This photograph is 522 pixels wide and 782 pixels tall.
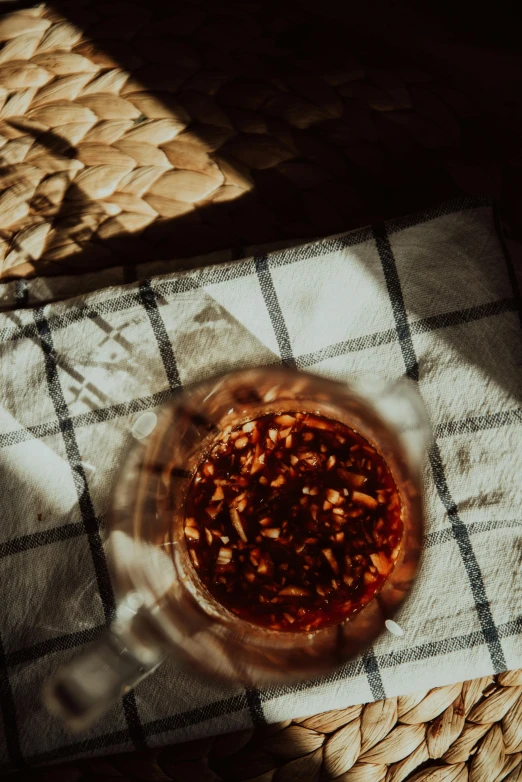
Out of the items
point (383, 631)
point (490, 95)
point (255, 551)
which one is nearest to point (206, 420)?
point (255, 551)

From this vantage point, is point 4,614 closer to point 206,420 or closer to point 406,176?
point 206,420

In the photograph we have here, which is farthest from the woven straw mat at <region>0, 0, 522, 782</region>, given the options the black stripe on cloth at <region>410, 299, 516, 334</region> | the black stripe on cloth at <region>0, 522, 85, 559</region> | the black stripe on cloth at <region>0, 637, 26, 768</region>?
the black stripe on cloth at <region>0, 637, 26, 768</region>

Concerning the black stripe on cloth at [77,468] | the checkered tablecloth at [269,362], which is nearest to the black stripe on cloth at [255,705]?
the checkered tablecloth at [269,362]

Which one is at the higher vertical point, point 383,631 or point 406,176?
point 406,176

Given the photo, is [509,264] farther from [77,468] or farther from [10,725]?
[10,725]

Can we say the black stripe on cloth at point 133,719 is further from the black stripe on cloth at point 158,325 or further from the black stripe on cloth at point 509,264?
the black stripe on cloth at point 509,264

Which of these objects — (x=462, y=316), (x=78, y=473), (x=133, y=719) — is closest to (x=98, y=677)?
(x=133, y=719)
